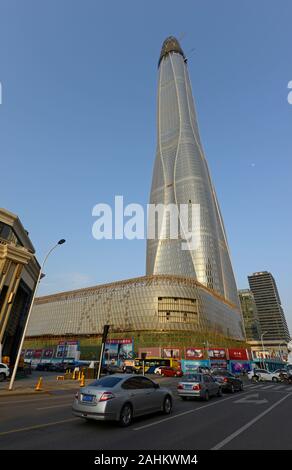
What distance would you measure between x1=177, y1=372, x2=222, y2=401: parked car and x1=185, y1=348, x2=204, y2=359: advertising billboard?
69884mm

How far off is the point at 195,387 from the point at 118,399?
9.38 metres

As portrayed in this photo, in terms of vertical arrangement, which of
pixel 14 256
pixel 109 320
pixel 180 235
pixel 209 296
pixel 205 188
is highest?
pixel 205 188

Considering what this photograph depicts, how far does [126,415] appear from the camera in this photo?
10.4 m

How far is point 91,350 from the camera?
102 metres

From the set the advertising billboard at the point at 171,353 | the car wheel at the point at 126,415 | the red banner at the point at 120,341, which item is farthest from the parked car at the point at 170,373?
the car wheel at the point at 126,415

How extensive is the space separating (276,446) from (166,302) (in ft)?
313

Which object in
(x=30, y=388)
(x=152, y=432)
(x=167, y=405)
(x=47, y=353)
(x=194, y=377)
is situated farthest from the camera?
(x=47, y=353)

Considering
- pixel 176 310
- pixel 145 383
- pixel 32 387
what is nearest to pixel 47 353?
pixel 176 310

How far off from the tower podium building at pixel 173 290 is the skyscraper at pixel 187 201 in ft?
1.56

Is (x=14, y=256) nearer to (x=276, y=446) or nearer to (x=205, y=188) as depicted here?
(x=276, y=446)

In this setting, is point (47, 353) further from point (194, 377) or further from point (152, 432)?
point (152, 432)

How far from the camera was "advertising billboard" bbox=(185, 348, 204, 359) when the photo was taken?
84938 millimetres

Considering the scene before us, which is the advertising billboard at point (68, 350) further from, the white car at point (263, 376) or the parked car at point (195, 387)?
the parked car at point (195, 387)
